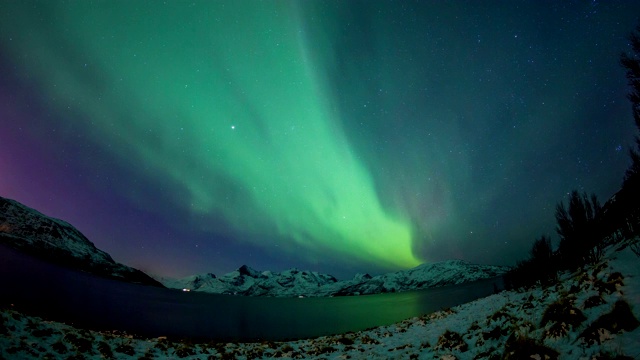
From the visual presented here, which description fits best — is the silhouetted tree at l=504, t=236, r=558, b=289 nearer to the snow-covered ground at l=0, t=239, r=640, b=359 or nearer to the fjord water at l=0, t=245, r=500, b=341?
the snow-covered ground at l=0, t=239, r=640, b=359

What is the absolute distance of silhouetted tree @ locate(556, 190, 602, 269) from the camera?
56.0ft

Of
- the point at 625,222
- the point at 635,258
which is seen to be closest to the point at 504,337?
the point at 635,258

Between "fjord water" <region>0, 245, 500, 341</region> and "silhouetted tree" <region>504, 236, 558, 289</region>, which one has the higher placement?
"silhouetted tree" <region>504, 236, 558, 289</region>

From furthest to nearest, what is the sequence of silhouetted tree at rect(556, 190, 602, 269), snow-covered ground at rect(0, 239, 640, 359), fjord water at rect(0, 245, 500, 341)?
fjord water at rect(0, 245, 500, 341) → silhouetted tree at rect(556, 190, 602, 269) → snow-covered ground at rect(0, 239, 640, 359)

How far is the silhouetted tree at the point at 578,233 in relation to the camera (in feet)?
56.0

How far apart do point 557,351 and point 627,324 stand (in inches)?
59.7

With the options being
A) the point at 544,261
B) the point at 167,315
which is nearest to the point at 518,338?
the point at 544,261

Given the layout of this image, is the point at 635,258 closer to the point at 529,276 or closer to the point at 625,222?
the point at 625,222

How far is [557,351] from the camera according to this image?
6.34 metres

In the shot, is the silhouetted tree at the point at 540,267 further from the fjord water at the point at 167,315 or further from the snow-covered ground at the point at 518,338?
the fjord water at the point at 167,315

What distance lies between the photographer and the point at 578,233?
18.8 meters

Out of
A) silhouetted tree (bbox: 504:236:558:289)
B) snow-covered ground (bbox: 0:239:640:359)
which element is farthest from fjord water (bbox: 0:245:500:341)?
silhouetted tree (bbox: 504:236:558:289)

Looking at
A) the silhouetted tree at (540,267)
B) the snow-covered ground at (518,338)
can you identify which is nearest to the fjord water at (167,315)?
the snow-covered ground at (518,338)

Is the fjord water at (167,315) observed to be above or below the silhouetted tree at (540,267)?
below
